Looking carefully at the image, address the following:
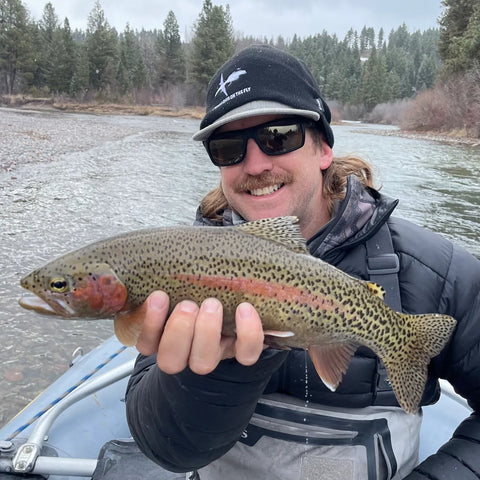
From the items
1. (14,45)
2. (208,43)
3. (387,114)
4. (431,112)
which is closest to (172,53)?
(208,43)

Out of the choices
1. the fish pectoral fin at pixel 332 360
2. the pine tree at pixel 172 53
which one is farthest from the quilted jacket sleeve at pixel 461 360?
the pine tree at pixel 172 53

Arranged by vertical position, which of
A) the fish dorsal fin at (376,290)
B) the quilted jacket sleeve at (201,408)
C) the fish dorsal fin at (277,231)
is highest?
the fish dorsal fin at (277,231)

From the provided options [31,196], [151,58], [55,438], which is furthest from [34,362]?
[151,58]

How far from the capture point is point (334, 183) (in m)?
2.99

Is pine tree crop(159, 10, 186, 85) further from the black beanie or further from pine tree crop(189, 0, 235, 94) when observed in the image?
the black beanie

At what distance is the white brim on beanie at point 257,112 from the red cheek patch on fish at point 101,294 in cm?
107

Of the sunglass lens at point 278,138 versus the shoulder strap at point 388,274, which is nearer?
the shoulder strap at point 388,274

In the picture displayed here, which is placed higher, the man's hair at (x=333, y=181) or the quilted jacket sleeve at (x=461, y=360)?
the man's hair at (x=333, y=181)

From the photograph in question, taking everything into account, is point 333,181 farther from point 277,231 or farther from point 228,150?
point 277,231

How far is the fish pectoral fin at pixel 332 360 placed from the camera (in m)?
2.06

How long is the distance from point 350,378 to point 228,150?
4.66 ft

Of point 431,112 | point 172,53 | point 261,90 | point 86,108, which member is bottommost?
point 261,90

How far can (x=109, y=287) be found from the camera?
2010 mm

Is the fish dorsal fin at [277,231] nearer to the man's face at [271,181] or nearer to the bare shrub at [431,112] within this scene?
the man's face at [271,181]
